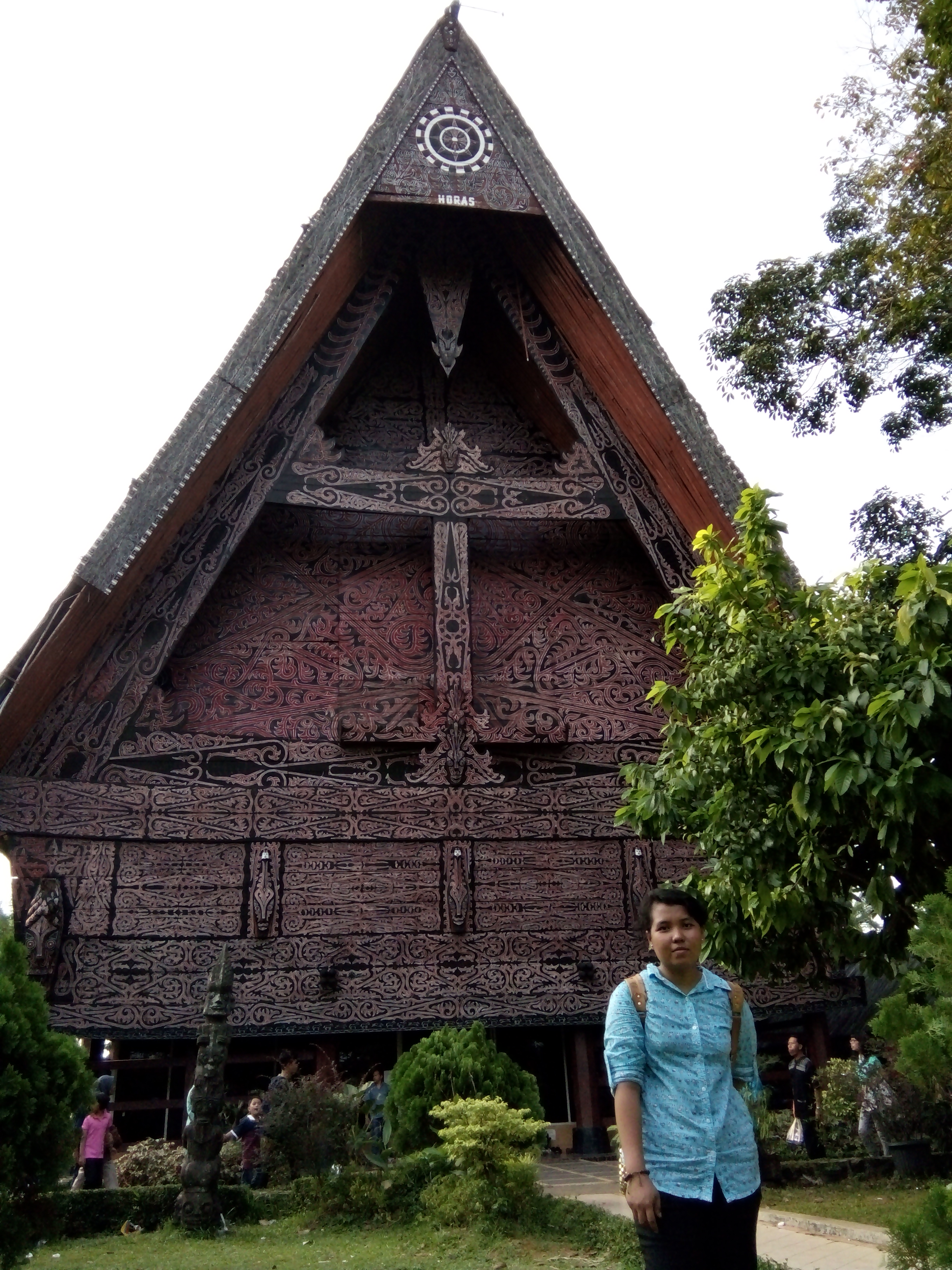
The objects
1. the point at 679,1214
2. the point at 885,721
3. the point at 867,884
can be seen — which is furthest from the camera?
the point at 867,884

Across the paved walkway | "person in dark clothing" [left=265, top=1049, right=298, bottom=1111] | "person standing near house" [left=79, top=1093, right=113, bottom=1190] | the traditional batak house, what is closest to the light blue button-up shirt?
the paved walkway

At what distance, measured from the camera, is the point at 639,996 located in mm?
2406

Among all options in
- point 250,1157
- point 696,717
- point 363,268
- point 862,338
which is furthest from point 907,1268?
point 363,268

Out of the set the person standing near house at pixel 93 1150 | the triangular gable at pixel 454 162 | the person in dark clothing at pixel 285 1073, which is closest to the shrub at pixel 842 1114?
the person in dark clothing at pixel 285 1073

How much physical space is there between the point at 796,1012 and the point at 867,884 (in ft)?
17.5

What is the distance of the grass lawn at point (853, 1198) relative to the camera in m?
6.08

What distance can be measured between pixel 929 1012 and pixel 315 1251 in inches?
152

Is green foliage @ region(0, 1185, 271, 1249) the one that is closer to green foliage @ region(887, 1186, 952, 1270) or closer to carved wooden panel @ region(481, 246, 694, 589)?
green foliage @ region(887, 1186, 952, 1270)

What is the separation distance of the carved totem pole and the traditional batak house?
2108 mm

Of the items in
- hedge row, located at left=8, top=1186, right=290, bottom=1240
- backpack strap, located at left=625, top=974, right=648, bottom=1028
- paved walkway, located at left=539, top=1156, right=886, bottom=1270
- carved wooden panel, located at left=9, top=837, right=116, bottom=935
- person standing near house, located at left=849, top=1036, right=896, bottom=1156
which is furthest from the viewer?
carved wooden panel, located at left=9, top=837, right=116, bottom=935

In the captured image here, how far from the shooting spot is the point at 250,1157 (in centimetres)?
809

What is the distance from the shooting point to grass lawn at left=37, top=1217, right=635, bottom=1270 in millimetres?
4957

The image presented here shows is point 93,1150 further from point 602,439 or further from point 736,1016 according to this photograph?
point 602,439

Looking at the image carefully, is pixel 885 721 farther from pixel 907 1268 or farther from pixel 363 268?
pixel 363 268
